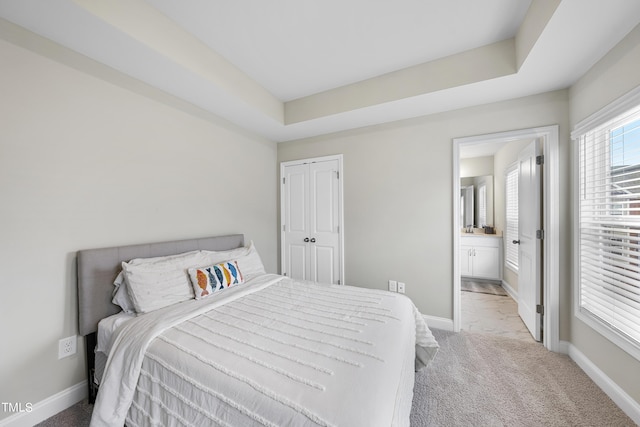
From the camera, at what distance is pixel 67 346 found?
1.71 meters

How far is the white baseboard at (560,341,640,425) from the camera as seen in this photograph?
5.10 ft

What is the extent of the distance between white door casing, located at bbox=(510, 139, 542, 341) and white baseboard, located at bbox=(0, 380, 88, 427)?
3.96 meters

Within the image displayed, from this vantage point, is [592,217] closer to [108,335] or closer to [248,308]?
[248,308]

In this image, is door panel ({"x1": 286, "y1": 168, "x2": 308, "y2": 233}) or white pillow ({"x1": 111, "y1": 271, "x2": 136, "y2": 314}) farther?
door panel ({"x1": 286, "y1": 168, "x2": 308, "y2": 233})

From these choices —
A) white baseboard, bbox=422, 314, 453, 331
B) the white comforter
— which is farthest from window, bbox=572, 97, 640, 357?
the white comforter

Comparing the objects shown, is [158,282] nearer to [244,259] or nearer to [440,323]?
[244,259]

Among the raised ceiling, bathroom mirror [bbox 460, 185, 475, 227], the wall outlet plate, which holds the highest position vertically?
the raised ceiling

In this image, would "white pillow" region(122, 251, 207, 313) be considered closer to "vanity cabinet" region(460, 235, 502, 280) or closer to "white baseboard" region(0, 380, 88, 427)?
"white baseboard" region(0, 380, 88, 427)

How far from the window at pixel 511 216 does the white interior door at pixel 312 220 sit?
104 inches

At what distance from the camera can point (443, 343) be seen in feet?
8.15

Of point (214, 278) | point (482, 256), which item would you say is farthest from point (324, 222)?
point (482, 256)

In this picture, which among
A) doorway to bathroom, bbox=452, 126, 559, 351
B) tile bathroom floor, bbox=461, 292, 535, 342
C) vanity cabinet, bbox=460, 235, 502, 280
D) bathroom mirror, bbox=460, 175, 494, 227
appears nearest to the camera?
doorway to bathroom, bbox=452, 126, 559, 351

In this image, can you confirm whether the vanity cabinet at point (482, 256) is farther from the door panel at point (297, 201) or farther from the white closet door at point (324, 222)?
the door panel at point (297, 201)

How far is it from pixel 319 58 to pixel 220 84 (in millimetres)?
943
